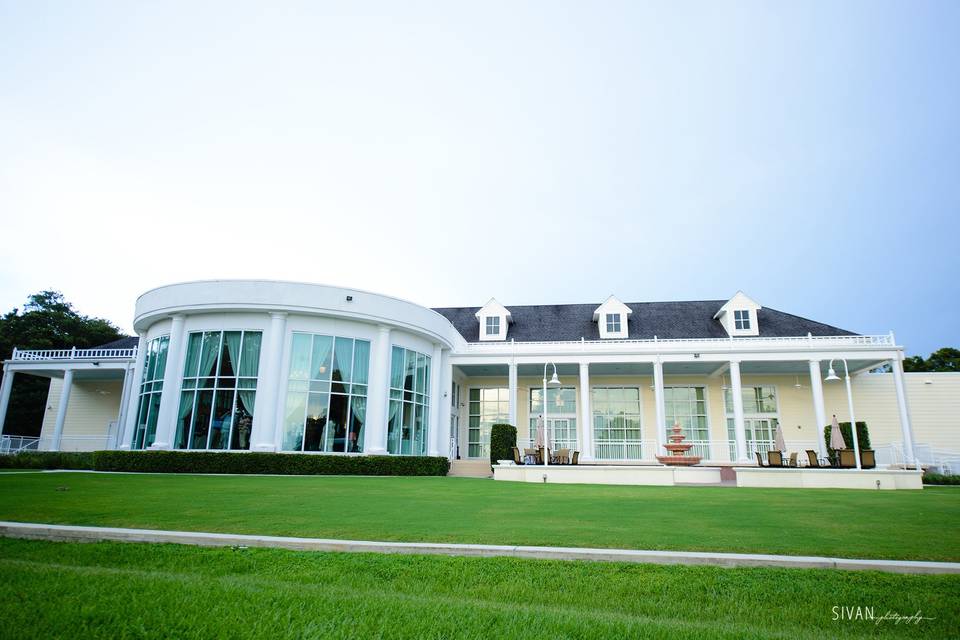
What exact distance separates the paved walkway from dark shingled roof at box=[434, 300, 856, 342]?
2452 cm

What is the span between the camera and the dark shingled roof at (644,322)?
2809 centimetres

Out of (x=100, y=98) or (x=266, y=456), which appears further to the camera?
(x=266, y=456)

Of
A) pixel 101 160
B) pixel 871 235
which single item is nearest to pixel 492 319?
pixel 101 160

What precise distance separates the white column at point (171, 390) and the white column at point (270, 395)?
300 centimetres

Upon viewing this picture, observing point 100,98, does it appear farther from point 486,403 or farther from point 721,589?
point 486,403

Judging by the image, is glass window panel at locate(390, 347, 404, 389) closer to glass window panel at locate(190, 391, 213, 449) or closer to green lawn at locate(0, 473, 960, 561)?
glass window panel at locate(190, 391, 213, 449)

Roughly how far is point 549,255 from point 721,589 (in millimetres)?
30783

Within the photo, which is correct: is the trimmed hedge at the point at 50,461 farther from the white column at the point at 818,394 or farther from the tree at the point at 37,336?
the white column at the point at 818,394

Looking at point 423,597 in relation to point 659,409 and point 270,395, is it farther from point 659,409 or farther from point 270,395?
point 659,409

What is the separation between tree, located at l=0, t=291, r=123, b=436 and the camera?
36.9m

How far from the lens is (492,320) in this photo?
2989cm

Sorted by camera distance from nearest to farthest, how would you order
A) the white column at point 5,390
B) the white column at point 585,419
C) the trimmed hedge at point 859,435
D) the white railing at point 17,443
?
the trimmed hedge at point 859,435 → the white column at point 585,419 → the white column at point 5,390 → the white railing at point 17,443

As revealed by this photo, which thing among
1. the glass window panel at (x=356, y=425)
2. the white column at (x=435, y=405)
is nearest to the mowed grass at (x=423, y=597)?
the glass window panel at (x=356, y=425)

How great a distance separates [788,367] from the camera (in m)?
26.4
